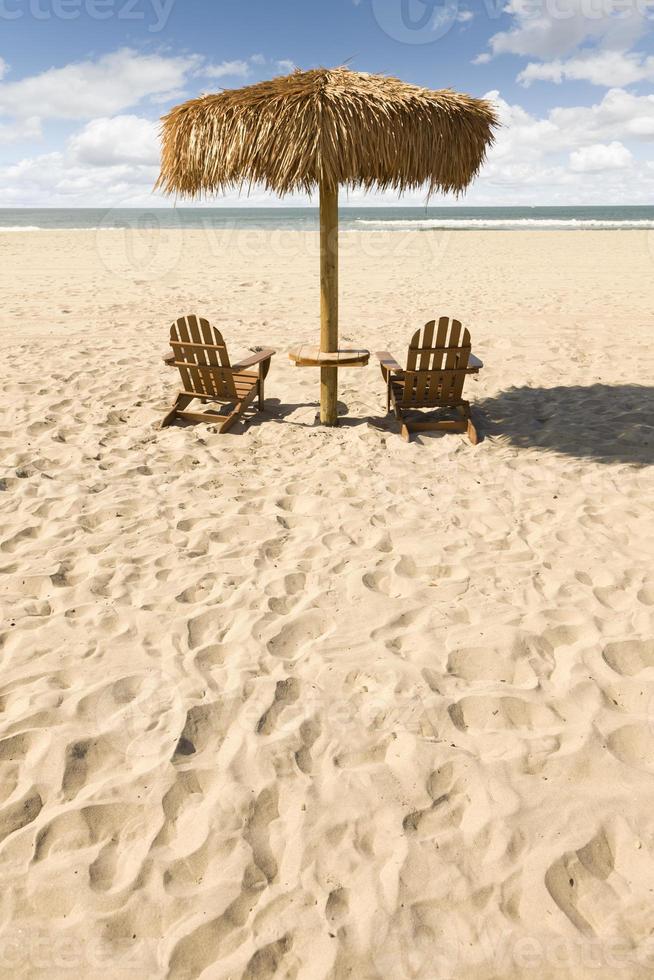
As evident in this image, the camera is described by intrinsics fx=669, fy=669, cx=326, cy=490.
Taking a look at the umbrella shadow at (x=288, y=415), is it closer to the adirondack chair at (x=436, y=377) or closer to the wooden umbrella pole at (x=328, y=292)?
the wooden umbrella pole at (x=328, y=292)

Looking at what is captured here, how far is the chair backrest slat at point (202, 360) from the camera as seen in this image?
5301 millimetres

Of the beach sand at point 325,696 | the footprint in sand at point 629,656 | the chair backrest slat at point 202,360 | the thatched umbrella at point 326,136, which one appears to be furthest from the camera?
the chair backrest slat at point 202,360

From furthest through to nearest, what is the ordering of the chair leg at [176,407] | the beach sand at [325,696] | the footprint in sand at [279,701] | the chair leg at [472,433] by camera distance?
the chair leg at [176,407]
the chair leg at [472,433]
the footprint in sand at [279,701]
the beach sand at [325,696]

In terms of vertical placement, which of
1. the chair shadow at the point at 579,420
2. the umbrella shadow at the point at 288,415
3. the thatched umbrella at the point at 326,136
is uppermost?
the thatched umbrella at the point at 326,136

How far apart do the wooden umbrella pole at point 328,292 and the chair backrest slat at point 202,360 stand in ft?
2.53

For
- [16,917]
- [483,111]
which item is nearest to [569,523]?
[483,111]

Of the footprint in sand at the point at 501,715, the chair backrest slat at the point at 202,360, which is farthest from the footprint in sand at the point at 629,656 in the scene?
the chair backrest slat at the point at 202,360

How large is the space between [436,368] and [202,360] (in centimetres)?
189

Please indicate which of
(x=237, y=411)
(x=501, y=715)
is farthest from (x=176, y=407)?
(x=501, y=715)

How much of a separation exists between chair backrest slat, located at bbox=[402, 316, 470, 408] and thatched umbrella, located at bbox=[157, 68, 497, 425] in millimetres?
1051

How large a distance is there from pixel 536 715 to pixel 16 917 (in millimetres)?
1781

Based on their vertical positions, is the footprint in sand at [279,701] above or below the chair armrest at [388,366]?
below

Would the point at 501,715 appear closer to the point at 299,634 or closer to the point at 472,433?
the point at 299,634

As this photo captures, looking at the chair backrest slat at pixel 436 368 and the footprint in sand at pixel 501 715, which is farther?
the chair backrest slat at pixel 436 368
